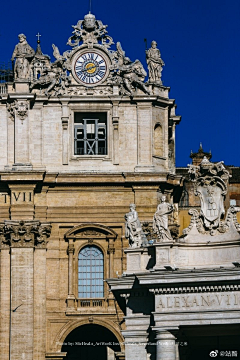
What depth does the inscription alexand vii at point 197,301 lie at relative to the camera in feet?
190

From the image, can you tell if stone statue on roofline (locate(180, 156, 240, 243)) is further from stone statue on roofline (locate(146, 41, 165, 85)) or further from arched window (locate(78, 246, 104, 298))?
stone statue on roofline (locate(146, 41, 165, 85))

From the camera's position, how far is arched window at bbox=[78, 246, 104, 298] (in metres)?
Answer: 83.7

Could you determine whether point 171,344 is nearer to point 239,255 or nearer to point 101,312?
point 239,255

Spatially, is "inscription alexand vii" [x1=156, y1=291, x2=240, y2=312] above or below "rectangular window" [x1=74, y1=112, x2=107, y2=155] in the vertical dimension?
below

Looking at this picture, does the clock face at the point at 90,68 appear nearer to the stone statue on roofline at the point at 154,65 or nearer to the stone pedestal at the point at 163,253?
the stone statue on roofline at the point at 154,65

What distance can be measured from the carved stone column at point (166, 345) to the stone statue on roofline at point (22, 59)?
30.5 metres

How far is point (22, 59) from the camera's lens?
86.2 meters

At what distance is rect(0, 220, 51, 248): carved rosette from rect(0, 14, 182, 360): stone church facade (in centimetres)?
5

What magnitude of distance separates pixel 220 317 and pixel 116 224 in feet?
88.0

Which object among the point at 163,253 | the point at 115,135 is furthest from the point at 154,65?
the point at 163,253

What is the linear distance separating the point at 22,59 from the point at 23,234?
10.0 m

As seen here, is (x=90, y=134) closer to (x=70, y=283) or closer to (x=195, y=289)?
(x=70, y=283)

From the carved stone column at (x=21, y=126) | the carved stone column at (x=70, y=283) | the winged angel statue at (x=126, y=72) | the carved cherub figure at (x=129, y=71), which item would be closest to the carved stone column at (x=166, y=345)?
the carved stone column at (x=70, y=283)

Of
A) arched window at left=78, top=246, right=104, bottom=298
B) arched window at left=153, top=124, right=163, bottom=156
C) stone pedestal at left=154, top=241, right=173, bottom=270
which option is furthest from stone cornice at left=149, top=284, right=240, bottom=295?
arched window at left=153, top=124, right=163, bottom=156
